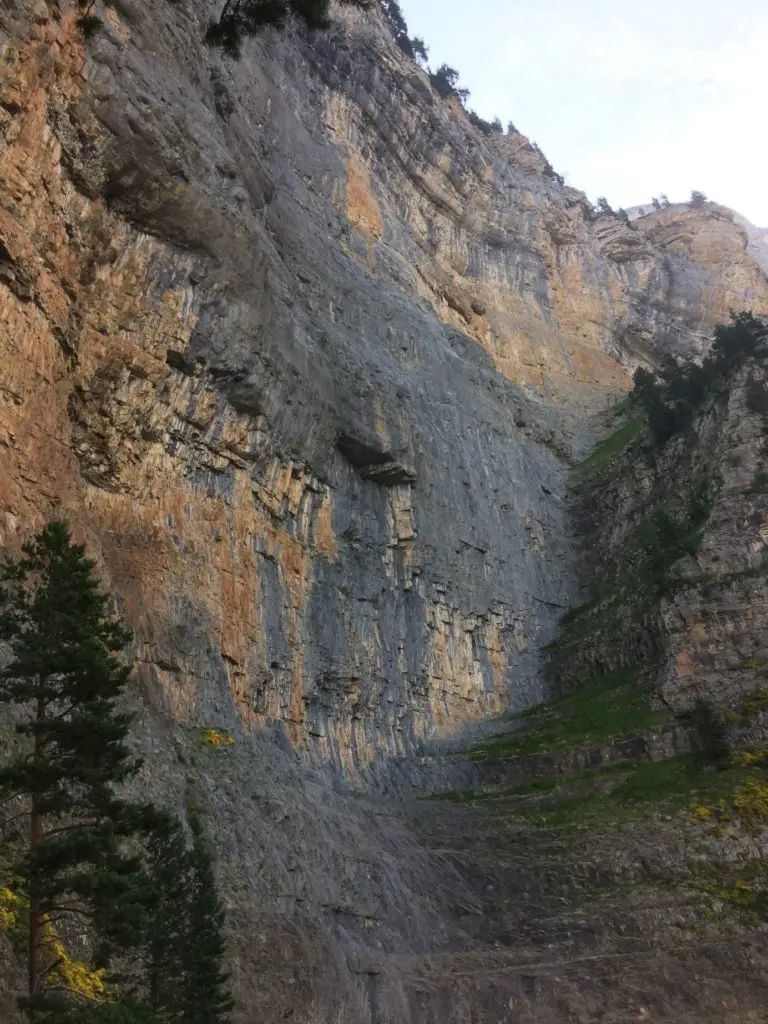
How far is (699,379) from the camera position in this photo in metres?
57.7

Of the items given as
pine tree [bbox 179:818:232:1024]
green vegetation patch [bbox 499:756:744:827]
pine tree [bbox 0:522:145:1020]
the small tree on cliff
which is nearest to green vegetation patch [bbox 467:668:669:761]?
green vegetation patch [bbox 499:756:744:827]

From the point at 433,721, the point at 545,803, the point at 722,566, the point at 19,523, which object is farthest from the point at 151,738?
the point at 722,566

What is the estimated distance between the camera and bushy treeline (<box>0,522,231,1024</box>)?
44.6 feet

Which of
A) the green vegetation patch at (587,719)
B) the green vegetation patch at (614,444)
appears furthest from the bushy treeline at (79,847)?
the green vegetation patch at (614,444)

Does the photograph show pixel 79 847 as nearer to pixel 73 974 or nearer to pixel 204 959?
pixel 73 974

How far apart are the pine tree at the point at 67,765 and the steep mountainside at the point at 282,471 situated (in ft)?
29.2

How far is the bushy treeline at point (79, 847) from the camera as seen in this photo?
13.6 meters

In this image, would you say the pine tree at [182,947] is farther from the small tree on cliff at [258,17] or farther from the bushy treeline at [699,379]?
the bushy treeline at [699,379]

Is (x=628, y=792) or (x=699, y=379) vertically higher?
(x=699, y=379)

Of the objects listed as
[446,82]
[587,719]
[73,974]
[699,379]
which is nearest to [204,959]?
[73,974]

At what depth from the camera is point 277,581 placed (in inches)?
A: 1474

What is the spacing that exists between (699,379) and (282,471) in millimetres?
29734

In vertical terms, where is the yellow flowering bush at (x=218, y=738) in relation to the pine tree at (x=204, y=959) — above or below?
above

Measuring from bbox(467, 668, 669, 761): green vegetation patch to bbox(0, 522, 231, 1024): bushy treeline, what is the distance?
23.4 metres
